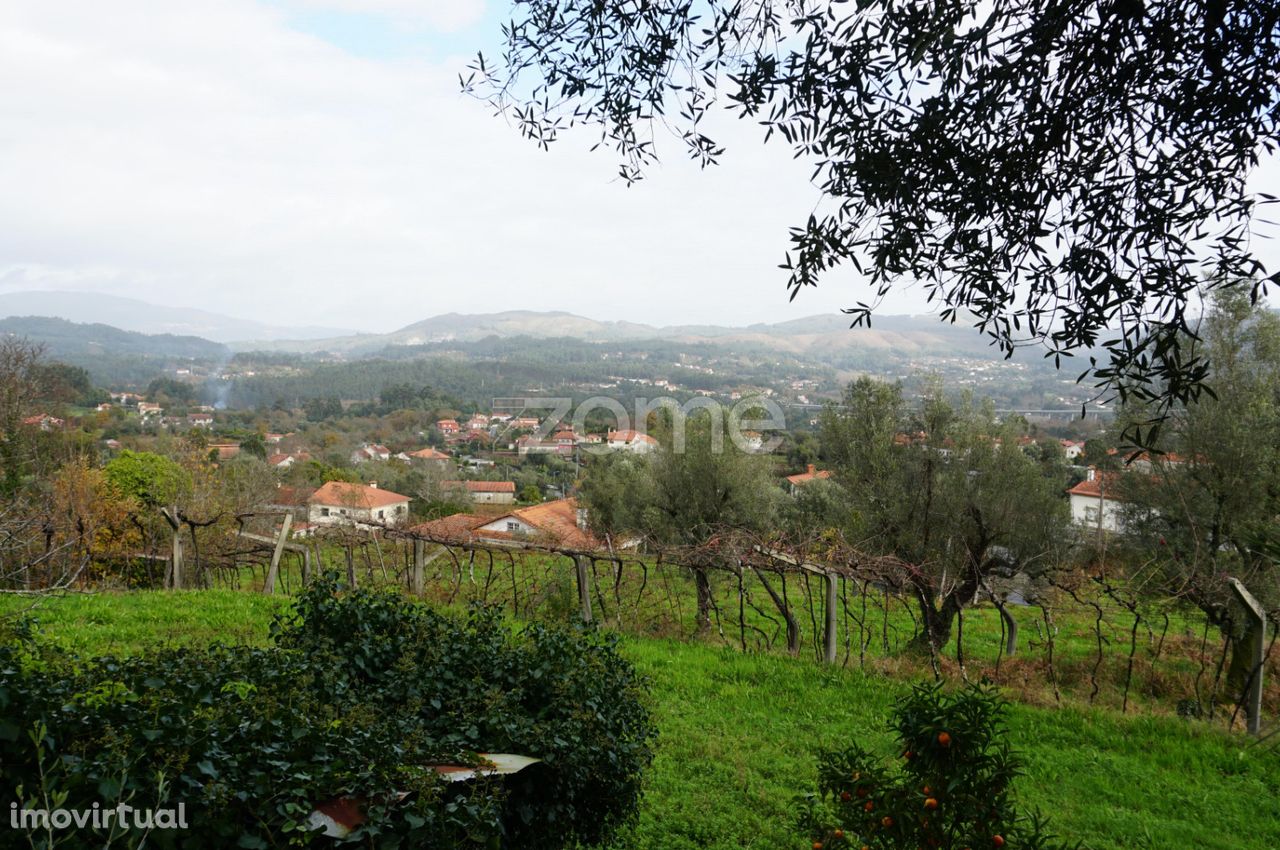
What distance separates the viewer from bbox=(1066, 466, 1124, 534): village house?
1446cm

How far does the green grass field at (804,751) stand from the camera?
182 inches

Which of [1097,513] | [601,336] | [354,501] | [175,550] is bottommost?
[354,501]

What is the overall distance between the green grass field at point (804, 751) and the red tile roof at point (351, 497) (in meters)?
19.5

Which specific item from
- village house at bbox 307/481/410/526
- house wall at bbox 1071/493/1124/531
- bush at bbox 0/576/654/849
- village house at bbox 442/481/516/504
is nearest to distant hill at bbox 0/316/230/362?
village house at bbox 442/481/516/504

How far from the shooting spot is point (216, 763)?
7.29 ft

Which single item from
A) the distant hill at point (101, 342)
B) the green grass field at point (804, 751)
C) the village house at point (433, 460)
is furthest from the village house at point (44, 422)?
the distant hill at point (101, 342)

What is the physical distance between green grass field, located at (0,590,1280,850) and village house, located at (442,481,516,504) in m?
32.4

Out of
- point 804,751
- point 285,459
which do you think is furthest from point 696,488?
point 285,459

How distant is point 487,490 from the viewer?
43.4m

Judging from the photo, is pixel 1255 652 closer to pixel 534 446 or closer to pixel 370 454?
pixel 534 446

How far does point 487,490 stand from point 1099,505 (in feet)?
105

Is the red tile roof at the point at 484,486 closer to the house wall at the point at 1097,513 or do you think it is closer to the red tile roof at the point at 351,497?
the red tile roof at the point at 351,497

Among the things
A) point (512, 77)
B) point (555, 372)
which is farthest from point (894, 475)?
point (555, 372)

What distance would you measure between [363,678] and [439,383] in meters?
95.9
